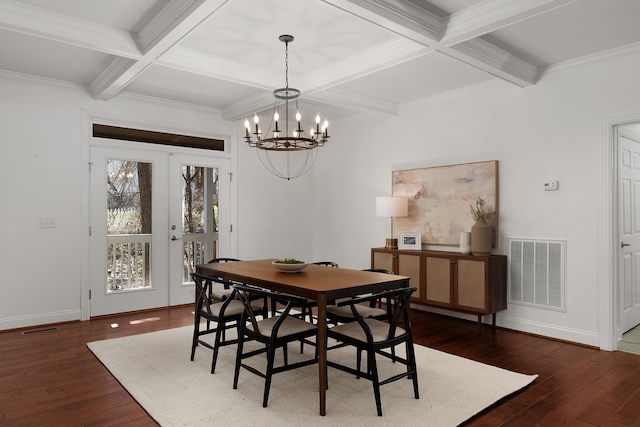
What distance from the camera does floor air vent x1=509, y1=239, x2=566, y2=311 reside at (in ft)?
14.3

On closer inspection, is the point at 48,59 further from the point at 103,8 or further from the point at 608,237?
the point at 608,237

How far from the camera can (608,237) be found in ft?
13.2

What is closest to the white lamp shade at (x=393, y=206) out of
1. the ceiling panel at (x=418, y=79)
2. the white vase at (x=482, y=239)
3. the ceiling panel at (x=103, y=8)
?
the white vase at (x=482, y=239)

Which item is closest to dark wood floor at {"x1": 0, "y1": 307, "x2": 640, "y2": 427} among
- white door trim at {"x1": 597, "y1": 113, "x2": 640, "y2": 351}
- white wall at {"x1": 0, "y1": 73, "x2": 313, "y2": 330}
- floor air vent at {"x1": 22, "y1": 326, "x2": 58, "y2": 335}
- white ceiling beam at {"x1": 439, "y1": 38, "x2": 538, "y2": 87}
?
floor air vent at {"x1": 22, "y1": 326, "x2": 58, "y2": 335}

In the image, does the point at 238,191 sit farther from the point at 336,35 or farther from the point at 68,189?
the point at 336,35

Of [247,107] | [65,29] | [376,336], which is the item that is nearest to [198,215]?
[247,107]

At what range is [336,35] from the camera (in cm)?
369

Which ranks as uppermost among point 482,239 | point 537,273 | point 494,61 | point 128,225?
point 494,61

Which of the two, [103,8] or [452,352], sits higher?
[103,8]

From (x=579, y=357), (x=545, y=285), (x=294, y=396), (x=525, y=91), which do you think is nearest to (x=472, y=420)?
(x=294, y=396)

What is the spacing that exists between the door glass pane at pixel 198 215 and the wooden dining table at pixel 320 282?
1.96m

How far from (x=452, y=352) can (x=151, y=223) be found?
3930mm

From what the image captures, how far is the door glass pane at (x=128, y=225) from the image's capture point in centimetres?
536

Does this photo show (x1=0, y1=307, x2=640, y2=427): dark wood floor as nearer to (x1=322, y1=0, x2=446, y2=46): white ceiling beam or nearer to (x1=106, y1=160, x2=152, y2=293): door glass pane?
(x1=106, y1=160, x2=152, y2=293): door glass pane
